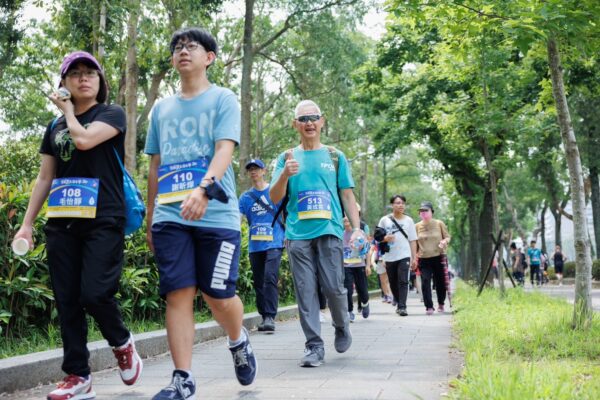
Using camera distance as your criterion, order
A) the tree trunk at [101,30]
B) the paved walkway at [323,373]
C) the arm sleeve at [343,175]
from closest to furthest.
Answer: the paved walkway at [323,373]
the arm sleeve at [343,175]
the tree trunk at [101,30]

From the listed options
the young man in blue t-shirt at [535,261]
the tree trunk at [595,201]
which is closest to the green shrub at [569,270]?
the young man in blue t-shirt at [535,261]

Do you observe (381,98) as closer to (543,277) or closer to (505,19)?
(543,277)

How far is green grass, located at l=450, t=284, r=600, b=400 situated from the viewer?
3.60 meters

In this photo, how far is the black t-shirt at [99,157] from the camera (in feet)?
13.6

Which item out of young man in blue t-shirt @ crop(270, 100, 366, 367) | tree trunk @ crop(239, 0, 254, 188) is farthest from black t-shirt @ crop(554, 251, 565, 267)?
young man in blue t-shirt @ crop(270, 100, 366, 367)

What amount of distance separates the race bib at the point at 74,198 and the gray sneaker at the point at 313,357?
7.62 ft

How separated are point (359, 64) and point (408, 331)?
56.7 feet

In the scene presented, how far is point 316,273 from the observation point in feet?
19.9

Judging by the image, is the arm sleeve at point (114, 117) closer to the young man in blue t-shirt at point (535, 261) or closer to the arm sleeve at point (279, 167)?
the arm sleeve at point (279, 167)

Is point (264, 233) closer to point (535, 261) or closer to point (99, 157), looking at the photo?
point (99, 157)

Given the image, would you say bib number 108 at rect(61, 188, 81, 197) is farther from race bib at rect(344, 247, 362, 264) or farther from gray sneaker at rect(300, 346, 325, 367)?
race bib at rect(344, 247, 362, 264)

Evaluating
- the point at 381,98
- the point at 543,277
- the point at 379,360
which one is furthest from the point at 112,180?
the point at 543,277

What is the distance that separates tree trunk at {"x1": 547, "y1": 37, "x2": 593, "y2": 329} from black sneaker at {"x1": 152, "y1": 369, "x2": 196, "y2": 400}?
426 cm

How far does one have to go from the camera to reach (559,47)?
8.12m
